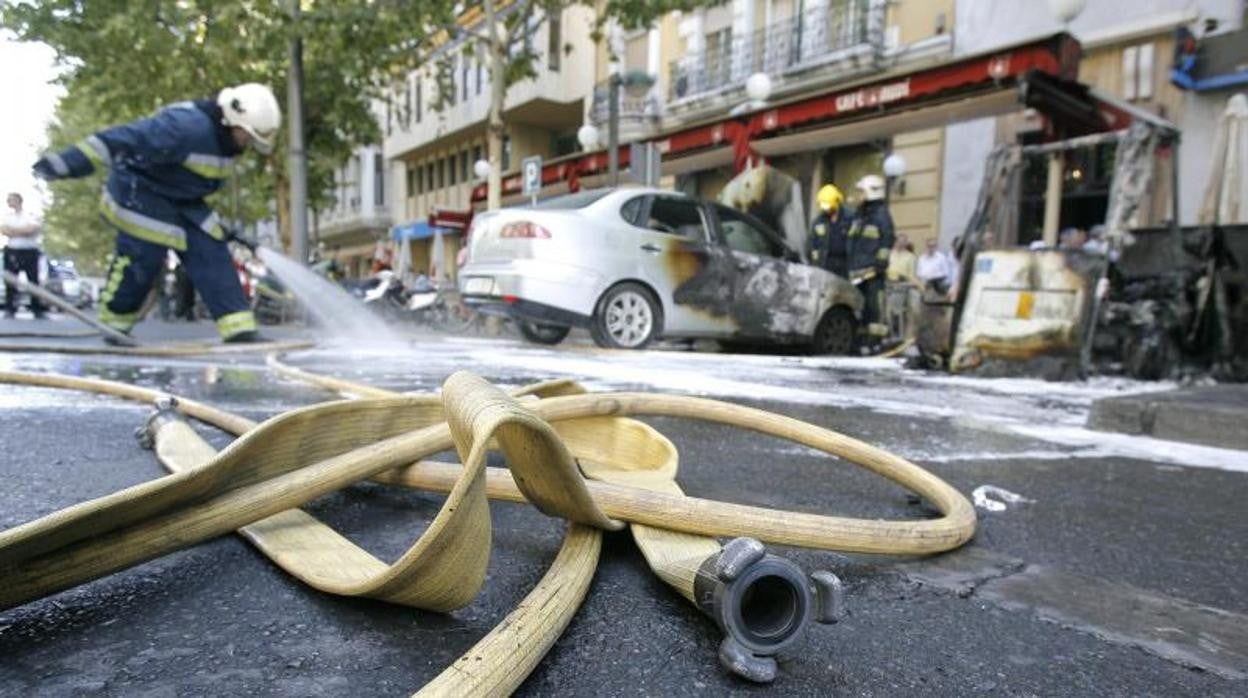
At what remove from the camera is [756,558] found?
2.99 ft

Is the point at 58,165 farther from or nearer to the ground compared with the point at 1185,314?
farther from the ground

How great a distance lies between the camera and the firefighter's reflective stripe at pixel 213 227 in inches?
240

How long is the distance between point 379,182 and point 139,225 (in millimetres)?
35557

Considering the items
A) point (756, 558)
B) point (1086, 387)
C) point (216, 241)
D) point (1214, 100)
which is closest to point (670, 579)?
point (756, 558)

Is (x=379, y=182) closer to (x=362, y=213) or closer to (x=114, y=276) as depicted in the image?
(x=362, y=213)

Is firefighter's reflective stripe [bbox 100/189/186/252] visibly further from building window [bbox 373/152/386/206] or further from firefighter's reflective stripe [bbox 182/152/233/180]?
building window [bbox 373/152/386/206]

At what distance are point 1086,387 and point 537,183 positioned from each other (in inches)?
319

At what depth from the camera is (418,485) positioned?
5.71 ft

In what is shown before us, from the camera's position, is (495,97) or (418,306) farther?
(495,97)

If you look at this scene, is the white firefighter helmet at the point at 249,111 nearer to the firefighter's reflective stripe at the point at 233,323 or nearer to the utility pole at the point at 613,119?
the firefighter's reflective stripe at the point at 233,323

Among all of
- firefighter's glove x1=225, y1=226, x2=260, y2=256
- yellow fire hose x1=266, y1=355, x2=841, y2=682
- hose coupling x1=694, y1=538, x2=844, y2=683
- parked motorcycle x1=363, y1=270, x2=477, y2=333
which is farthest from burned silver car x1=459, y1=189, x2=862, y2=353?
hose coupling x1=694, y1=538, x2=844, y2=683

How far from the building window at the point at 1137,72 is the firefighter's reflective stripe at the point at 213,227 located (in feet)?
39.5

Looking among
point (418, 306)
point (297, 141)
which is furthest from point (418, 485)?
point (297, 141)

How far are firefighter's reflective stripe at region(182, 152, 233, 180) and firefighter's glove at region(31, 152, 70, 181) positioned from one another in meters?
0.72
